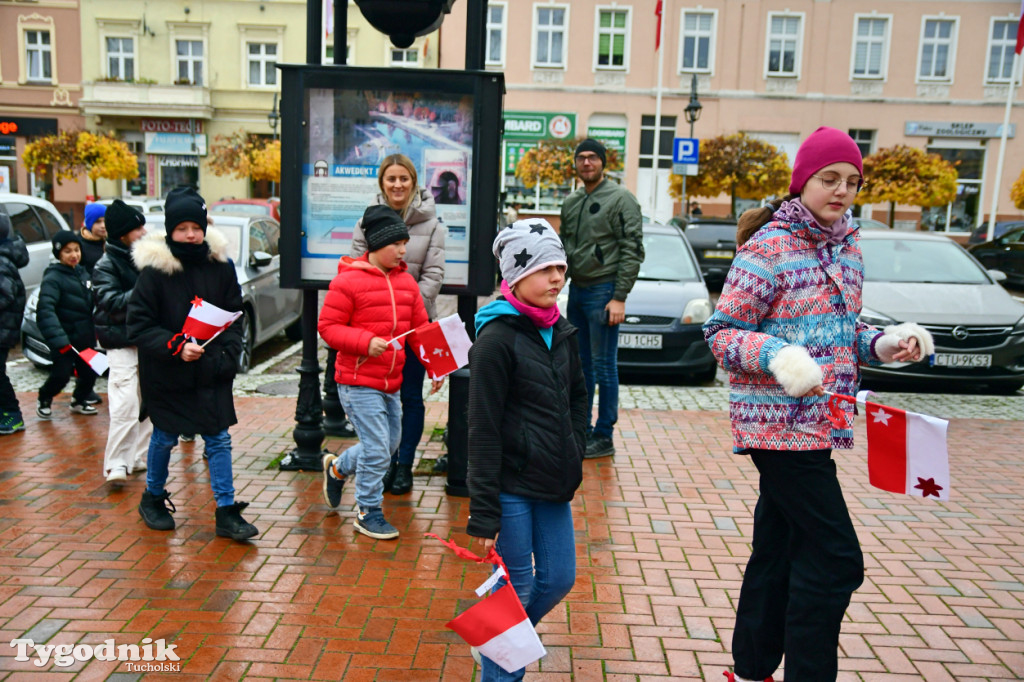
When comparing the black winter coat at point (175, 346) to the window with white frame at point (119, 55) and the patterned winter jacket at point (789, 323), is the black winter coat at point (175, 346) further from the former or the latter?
the window with white frame at point (119, 55)

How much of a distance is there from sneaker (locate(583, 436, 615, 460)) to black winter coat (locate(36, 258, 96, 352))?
3.87 m

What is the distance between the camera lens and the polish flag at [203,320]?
441 centimetres

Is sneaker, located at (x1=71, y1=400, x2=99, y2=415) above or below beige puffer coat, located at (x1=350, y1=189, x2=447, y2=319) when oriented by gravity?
below

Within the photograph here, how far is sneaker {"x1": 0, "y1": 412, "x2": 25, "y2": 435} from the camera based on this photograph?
254 inches

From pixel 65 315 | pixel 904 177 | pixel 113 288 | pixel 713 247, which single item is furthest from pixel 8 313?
pixel 904 177

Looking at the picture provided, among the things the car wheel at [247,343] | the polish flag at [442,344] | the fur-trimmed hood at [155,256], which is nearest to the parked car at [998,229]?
the car wheel at [247,343]

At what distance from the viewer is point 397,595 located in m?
3.97

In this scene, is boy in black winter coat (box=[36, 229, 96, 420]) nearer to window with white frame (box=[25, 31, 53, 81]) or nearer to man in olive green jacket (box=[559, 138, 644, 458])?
man in olive green jacket (box=[559, 138, 644, 458])

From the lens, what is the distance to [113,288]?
5.29m

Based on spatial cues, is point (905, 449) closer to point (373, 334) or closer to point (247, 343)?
point (373, 334)

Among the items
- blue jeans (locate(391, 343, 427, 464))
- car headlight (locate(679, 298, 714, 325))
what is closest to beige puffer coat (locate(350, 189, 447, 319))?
blue jeans (locate(391, 343, 427, 464))

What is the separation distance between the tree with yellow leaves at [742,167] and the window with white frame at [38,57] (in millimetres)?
28833

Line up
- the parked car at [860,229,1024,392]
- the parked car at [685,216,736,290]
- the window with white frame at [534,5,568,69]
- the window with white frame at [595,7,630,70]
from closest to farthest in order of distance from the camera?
the parked car at [860,229,1024,392]
the parked car at [685,216,736,290]
the window with white frame at [595,7,630,70]
the window with white frame at [534,5,568,69]

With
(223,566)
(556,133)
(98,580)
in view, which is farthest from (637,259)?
(556,133)
